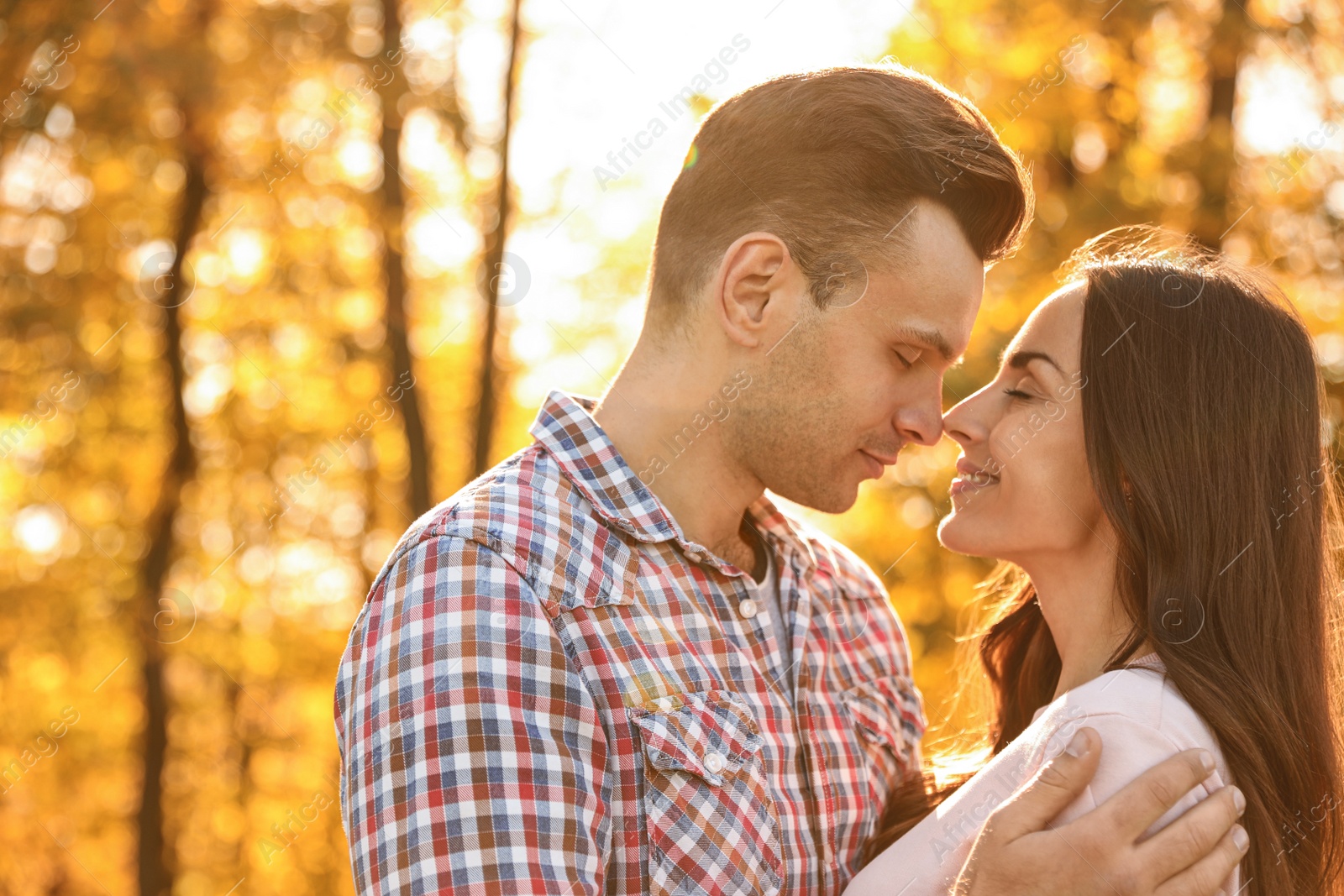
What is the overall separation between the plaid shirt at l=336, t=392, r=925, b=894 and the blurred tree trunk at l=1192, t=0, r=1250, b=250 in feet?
11.9

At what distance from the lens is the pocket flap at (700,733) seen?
1992 millimetres

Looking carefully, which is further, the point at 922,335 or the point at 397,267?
the point at 397,267

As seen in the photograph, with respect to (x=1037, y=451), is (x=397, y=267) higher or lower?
higher

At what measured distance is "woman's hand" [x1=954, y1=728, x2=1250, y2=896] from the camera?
1.89 m

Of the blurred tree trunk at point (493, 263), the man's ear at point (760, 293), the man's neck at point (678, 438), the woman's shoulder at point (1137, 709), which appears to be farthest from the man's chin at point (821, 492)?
the blurred tree trunk at point (493, 263)

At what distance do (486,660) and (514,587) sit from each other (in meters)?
0.15

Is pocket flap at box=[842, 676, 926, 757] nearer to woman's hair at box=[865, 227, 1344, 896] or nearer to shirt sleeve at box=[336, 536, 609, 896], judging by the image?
woman's hair at box=[865, 227, 1344, 896]

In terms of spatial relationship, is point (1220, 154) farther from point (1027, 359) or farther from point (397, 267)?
point (397, 267)

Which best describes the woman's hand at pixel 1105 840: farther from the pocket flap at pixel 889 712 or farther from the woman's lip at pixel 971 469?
the woman's lip at pixel 971 469

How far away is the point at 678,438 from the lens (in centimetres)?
245

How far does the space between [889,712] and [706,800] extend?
80 cm

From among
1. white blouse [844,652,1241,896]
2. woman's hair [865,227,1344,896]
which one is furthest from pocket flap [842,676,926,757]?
white blouse [844,652,1241,896]

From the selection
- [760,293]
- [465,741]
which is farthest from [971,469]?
[465,741]

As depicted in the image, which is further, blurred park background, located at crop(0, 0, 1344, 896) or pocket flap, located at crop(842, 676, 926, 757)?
blurred park background, located at crop(0, 0, 1344, 896)
